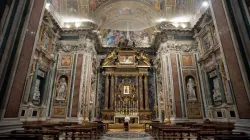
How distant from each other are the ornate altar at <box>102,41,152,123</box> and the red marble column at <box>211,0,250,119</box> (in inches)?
339

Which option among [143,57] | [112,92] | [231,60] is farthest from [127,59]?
[231,60]

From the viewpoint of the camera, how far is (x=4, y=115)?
3.70 metres

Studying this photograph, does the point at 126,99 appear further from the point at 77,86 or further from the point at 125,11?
the point at 125,11

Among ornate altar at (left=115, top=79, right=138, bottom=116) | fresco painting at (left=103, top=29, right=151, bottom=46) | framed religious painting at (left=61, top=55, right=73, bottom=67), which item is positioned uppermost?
fresco painting at (left=103, top=29, right=151, bottom=46)

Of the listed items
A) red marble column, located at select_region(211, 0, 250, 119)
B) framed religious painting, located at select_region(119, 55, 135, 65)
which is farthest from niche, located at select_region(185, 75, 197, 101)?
red marble column, located at select_region(211, 0, 250, 119)

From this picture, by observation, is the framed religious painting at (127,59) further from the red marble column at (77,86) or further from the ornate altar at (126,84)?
the red marble column at (77,86)

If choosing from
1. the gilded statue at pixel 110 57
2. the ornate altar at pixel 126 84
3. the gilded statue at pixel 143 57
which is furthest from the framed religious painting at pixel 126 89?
the gilded statue at pixel 143 57

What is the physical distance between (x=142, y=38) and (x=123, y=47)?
242cm

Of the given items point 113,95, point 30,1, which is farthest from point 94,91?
point 30,1

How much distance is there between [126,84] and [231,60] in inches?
378

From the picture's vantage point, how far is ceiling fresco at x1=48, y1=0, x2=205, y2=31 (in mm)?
11523

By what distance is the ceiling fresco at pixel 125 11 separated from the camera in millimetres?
11523

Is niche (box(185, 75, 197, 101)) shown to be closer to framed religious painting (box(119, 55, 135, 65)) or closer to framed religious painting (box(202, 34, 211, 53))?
framed religious painting (box(202, 34, 211, 53))

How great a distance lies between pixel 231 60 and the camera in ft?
15.0
